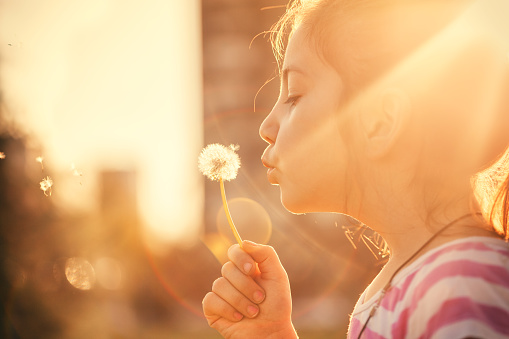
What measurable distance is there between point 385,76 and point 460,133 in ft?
0.64

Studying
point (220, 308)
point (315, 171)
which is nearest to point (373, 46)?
point (315, 171)

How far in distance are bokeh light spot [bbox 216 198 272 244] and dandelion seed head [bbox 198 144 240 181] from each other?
73.3ft

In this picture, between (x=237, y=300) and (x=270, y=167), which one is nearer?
(x=270, y=167)

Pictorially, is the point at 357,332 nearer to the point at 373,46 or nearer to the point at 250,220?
the point at 373,46

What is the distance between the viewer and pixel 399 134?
100cm

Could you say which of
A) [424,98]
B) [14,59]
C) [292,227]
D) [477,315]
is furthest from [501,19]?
[292,227]

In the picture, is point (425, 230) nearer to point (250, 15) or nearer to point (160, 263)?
point (160, 263)

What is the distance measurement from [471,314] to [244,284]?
2.58 feet

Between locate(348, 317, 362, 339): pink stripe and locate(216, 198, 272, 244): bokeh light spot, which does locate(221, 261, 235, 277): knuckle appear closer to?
locate(348, 317, 362, 339): pink stripe

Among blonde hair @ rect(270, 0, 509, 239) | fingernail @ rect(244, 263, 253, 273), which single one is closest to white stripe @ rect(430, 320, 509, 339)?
blonde hair @ rect(270, 0, 509, 239)

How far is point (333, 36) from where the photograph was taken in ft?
3.69

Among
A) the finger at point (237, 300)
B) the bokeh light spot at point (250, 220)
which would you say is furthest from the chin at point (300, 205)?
the bokeh light spot at point (250, 220)

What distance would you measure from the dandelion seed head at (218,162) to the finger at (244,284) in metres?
0.27

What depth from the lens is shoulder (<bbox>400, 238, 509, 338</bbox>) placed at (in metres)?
0.67
